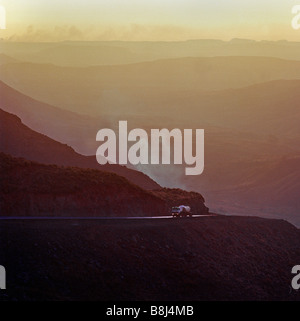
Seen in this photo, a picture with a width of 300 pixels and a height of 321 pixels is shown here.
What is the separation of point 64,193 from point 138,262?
640 inches

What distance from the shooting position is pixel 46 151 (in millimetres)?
132125

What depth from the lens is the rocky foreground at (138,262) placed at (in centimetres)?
6431

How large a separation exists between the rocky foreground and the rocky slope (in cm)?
653

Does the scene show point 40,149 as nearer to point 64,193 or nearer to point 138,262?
point 64,193

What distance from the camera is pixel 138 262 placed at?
7150 centimetres

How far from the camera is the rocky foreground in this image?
64312mm

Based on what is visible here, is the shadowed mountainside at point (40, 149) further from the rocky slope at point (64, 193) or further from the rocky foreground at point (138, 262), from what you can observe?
the rocky foreground at point (138, 262)

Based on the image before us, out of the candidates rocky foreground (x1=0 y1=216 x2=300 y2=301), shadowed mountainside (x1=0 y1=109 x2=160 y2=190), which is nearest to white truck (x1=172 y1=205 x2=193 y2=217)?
rocky foreground (x1=0 y1=216 x2=300 y2=301)

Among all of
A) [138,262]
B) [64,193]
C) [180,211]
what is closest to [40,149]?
[180,211]

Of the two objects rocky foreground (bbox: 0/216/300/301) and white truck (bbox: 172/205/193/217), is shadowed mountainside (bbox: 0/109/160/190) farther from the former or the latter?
rocky foreground (bbox: 0/216/300/301)

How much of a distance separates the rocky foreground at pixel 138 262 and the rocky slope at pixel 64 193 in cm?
653
